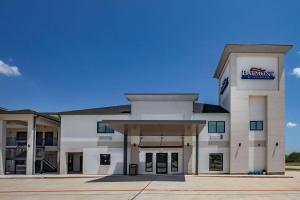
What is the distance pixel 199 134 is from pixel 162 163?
4.03 metres

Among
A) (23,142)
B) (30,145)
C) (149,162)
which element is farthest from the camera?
(23,142)

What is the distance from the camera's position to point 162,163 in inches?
1352

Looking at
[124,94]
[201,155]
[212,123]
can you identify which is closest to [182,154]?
[201,155]

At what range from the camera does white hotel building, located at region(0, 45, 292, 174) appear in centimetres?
3372

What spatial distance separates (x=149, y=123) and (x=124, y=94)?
A: 31.1ft

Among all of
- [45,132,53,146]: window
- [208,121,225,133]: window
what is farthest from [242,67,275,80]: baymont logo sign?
[45,132,53,146]: window

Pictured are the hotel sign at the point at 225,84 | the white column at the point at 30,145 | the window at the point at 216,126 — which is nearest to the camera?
the white column at the point at 30,145

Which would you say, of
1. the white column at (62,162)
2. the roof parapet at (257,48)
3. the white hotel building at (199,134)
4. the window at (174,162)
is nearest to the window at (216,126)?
the white hotel building at (199,134)

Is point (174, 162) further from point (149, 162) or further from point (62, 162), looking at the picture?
point (62, 162)

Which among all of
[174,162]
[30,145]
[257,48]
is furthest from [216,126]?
[30,145]

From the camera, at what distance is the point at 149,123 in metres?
25.3

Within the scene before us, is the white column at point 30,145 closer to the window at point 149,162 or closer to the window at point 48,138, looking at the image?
the window at point 48,138

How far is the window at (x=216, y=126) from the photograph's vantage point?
3431 cm

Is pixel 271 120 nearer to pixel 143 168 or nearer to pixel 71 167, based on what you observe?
pixel 143 168
